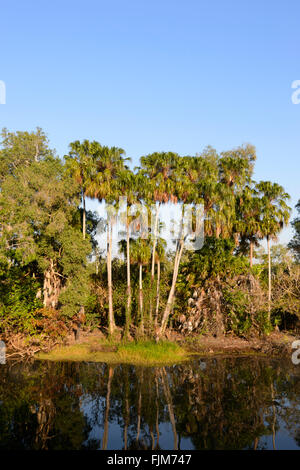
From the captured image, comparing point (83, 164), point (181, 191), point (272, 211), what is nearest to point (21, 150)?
point (83, 164)

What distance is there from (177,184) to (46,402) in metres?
15.3

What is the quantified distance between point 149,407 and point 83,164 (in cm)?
1635

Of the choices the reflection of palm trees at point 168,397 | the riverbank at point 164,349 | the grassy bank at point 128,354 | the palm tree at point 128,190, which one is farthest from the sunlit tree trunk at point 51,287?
the reflection of palm trees at point 168,397

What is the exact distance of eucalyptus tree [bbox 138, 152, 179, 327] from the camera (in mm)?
23125

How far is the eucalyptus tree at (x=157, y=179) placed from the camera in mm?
23125

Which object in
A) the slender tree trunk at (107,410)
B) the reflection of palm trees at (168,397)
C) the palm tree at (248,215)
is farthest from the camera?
the palm tree at (248,215)

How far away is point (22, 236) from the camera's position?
16891 mm

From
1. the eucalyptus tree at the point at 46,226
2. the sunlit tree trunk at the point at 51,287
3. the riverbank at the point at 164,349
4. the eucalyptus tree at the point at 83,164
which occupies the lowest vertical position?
the riverbank at the point at 164,349

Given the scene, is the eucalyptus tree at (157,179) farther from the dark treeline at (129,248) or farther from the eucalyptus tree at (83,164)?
the eucalyptus tree at (83,164)

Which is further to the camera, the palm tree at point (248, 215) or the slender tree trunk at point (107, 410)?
the palm tree at point (248, 215)

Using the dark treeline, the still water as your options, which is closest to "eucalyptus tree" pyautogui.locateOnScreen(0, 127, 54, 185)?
the dark treeline

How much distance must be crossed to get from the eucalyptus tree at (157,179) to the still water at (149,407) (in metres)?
8.64

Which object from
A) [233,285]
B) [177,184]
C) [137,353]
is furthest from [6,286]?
[233,285]

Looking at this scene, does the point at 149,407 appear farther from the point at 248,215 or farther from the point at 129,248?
the point at 248,215
